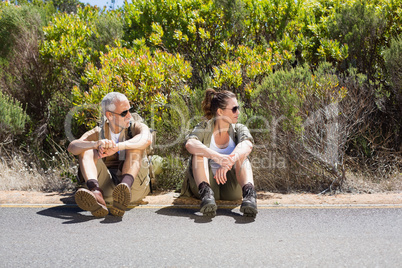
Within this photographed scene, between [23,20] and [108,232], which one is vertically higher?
[23,20]

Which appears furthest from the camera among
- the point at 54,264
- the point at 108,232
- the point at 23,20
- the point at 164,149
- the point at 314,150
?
the point at 23,20

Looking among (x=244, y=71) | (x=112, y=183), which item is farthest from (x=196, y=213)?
(x=244, y=71)

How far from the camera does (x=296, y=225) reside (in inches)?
195

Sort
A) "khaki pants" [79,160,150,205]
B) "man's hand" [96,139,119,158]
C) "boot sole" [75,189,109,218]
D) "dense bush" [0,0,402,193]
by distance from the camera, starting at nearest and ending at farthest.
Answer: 1. "boot sole" [75,189,109,218]
2. "man's hand" [96,139,119,158]
3. "khaki pants" [79,160,150,205]
4. "dense bush" [0,0,402,193]

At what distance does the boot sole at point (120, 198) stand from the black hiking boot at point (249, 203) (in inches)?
52.8

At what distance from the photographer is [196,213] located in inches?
217

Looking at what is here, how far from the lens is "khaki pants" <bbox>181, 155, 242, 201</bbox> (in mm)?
5660

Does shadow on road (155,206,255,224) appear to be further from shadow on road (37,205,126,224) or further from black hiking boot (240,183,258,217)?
shadow on road (37,205,126,224)

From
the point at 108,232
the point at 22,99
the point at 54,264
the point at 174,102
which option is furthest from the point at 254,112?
the point at 22,99

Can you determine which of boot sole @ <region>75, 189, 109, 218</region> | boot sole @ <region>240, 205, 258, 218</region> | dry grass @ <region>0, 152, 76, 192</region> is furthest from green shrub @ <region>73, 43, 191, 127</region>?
boot sole @ <region>240, 205, 258, 218</region>

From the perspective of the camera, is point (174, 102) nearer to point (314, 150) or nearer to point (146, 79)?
point (146, 79)

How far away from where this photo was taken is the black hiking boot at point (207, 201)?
4988 mm

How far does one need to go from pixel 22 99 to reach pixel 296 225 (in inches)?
317

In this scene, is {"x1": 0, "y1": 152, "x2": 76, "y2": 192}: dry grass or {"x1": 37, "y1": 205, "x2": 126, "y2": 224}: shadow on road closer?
{"x1": 37, "y1": 205, "x2": 126, "y2": 224}: shadow on road
